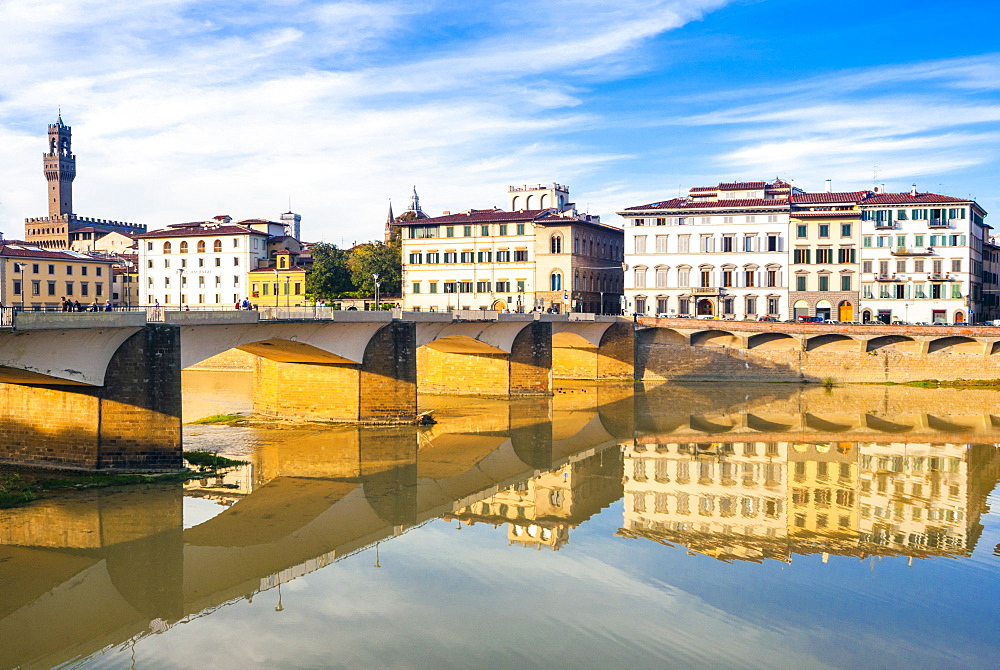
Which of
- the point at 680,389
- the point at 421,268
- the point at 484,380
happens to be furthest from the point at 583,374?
A: the point at 421,268

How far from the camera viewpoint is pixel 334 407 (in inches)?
1623

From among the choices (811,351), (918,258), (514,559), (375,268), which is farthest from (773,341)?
(514,559)

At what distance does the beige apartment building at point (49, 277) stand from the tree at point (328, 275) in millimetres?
16489

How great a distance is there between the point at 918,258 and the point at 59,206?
12797cm

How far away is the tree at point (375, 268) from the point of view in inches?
3142

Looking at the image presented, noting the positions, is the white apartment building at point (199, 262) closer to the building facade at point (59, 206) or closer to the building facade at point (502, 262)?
the building facade at point (502, 262)

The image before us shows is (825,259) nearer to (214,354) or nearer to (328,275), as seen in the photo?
(328,275)

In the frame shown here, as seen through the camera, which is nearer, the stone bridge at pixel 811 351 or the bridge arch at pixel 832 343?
the stone bridge at pixel 811 351

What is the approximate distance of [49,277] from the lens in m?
56.7

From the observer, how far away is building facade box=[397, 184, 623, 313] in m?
76.0

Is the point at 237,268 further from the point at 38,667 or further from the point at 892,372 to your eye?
the point at 38,667

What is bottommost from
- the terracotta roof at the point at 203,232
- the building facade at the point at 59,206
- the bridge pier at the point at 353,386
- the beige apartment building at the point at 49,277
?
the bridge pier at the point at 353,386

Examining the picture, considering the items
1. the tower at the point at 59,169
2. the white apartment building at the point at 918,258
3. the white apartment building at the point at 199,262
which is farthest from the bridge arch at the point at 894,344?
the tower at the point at 59,169

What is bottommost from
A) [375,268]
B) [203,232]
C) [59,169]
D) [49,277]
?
[49,277]
